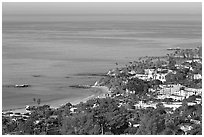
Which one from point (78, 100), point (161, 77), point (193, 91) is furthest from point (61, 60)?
point (193, 91)

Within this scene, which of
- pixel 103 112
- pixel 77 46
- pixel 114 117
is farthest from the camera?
pixel 77 46

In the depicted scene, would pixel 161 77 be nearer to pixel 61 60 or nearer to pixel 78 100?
pixel 78 100

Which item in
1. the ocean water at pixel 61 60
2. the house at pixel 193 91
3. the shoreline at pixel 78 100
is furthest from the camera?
the ocean water at pixel 61 60

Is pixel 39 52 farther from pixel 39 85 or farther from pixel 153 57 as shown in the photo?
pixel 39 85

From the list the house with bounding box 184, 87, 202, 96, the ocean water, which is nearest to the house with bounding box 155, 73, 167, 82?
the house with bounding box 184, 87, 202, 96

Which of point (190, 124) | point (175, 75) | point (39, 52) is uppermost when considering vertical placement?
point (39, 52)

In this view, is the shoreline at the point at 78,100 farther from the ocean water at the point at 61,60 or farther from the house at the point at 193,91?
the house at the point at 193,91

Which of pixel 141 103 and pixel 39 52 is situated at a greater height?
pixel 39 52

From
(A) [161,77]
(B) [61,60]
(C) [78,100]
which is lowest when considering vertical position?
(C) [78,100]

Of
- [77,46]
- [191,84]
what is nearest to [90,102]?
[191,84]

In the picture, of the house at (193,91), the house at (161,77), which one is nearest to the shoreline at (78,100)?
the house at (161,77)

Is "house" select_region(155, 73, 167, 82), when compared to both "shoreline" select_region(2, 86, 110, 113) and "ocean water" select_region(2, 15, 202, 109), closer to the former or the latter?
"shoreline" select_region(2, 86, 110, 113)
